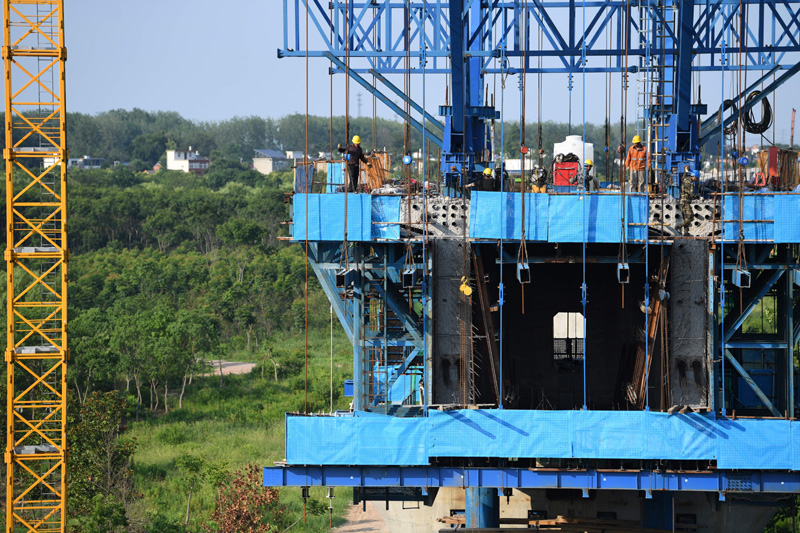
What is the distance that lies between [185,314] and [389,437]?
35.8 metres

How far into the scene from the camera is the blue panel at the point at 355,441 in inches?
1282

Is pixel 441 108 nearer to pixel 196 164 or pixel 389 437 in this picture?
pixel 389 437

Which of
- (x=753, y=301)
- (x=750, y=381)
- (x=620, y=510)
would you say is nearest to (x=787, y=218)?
(x=753, y=301)

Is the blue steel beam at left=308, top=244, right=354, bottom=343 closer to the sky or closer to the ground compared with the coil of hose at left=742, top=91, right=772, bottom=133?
closer to the ground

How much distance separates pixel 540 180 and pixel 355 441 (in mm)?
9689

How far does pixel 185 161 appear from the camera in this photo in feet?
597

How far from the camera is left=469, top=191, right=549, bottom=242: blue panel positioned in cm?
3309

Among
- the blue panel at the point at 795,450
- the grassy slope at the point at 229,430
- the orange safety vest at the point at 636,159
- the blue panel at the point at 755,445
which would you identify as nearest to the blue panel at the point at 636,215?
the orange safety vest at the point at 636,159

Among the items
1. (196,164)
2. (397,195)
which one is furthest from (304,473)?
Answer: (196,164)

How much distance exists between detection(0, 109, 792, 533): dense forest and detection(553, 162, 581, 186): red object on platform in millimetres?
8016

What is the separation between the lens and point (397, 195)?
3416 centimetres

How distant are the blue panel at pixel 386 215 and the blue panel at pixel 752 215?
902 cm

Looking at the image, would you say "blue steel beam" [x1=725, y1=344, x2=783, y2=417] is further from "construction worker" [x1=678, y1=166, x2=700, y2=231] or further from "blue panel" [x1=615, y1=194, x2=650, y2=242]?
"blue panel" [x1=615, y1=194, x2=650, y2=242]

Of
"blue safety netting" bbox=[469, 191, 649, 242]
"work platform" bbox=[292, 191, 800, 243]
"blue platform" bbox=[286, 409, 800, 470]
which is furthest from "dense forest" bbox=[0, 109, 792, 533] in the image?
"blue safety netting" bbox=[469, 191, 649, 242]
